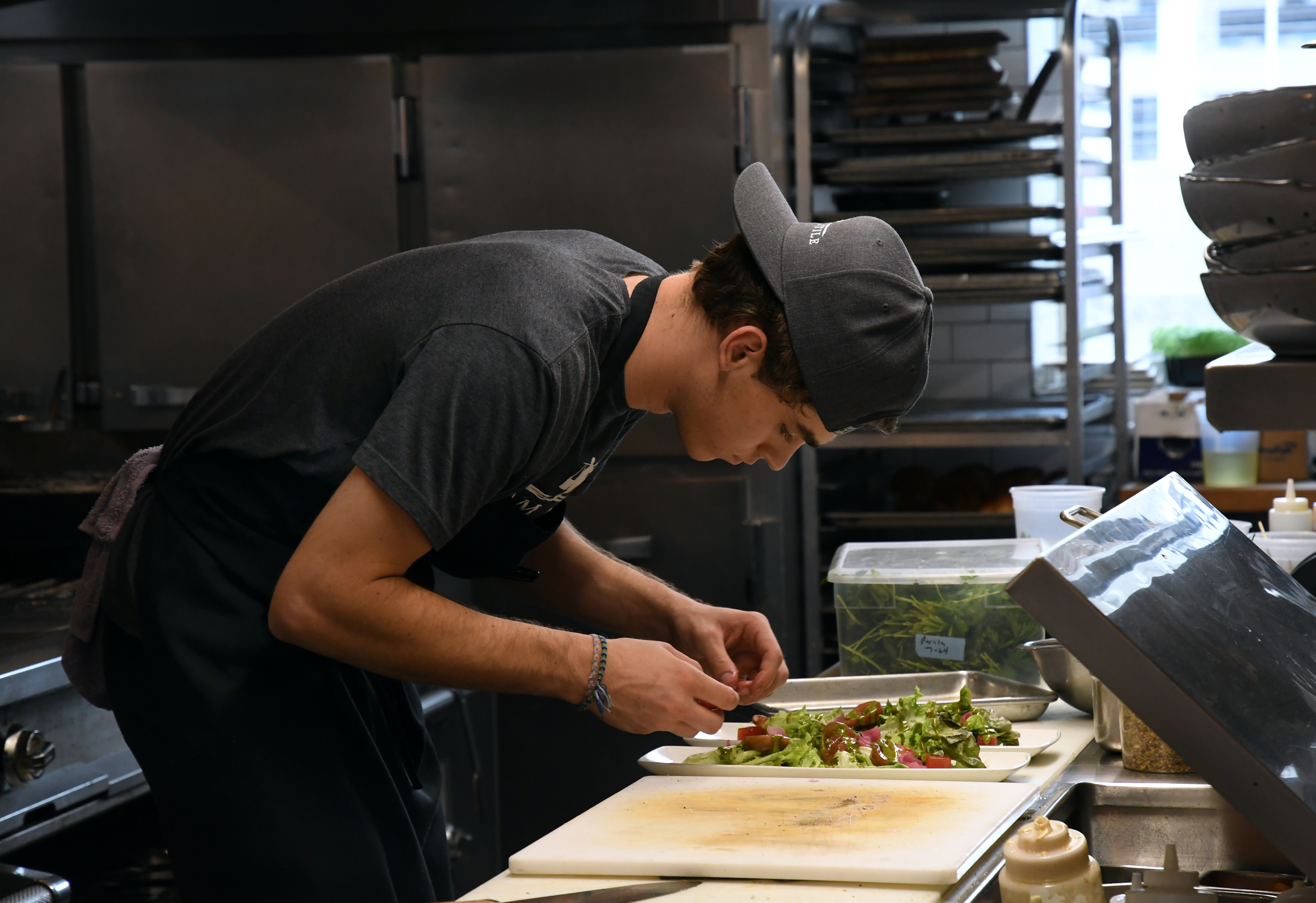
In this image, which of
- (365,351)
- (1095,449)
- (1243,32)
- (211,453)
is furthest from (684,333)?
(1243,32)

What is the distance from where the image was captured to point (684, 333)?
1539mm

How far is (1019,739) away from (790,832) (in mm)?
452

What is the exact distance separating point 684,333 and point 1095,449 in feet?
9.21

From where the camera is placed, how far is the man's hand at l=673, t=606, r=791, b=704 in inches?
67.7

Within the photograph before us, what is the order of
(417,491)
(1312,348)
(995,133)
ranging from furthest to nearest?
1. (995,133)
2. (417,491)
3. (1312,348)

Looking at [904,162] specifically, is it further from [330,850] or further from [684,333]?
[330,850]

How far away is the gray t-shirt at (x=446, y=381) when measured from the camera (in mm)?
1345

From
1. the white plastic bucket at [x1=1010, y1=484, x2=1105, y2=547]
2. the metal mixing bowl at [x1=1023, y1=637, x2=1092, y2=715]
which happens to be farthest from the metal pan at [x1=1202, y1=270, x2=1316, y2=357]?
the white plastic bucket at [x1=1010, y1=484, x2=1105, y2=547]

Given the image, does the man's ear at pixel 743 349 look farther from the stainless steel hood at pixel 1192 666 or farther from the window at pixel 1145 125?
the window at pixel 1145 125

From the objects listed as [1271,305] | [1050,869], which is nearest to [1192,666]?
[1050,869]

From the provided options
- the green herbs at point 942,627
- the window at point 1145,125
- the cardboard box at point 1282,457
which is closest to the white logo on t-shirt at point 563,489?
the green herbs at point 942,627

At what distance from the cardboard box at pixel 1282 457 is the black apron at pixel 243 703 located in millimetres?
2659

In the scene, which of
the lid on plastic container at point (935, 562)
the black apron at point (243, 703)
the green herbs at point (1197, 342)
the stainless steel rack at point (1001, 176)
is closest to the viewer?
the black apron at point (243, 703)

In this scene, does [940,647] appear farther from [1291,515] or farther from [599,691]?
[599,691]
